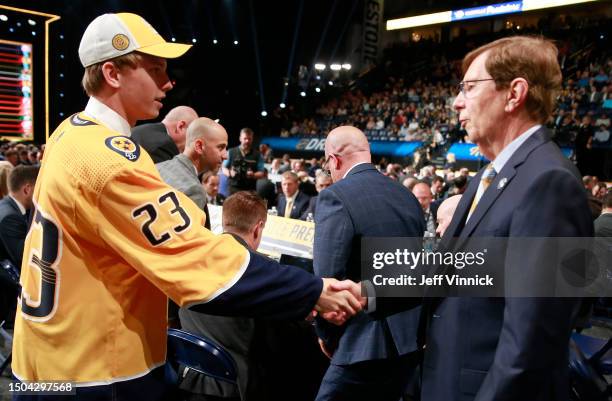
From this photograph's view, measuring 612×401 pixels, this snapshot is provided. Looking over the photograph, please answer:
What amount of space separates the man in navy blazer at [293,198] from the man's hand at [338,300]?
4383 mm

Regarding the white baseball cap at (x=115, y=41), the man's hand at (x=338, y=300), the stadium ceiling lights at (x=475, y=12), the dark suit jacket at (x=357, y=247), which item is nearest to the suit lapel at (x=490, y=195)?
the man's hand at (x=338, y=300)

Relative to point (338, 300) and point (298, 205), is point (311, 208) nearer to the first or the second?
point (298, 205)

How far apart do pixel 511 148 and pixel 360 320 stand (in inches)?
45.2

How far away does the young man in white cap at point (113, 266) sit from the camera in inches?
51.8

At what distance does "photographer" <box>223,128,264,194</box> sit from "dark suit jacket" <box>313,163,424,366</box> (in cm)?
437

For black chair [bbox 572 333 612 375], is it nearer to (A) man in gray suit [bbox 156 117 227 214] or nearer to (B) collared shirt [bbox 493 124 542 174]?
(B) collared shirt [bbox 493 124 542 174]

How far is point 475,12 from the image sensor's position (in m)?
25.2

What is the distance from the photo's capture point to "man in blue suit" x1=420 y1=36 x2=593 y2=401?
1.09 meters

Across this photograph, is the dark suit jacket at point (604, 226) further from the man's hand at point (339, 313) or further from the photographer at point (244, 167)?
the photographer at point (244, 167)

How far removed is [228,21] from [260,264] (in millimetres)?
19772

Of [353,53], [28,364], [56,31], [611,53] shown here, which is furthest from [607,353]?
[353,53]

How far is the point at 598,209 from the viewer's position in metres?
4.93

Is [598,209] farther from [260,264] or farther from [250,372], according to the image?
[260,264]

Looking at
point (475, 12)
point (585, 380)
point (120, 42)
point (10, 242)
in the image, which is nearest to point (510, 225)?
point (120, 42)
